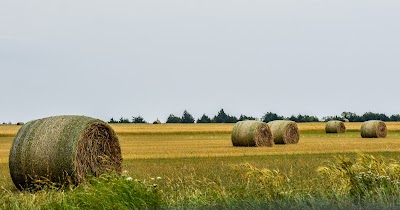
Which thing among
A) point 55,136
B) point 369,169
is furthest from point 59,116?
point 369,169


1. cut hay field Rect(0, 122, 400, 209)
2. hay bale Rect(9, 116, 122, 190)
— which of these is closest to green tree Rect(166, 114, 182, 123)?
cut hay field Rect(0, 122, 400, 209)

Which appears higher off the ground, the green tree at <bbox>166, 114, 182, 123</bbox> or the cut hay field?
the green tree at <bbox>166, 114, 182, 123</bbox>

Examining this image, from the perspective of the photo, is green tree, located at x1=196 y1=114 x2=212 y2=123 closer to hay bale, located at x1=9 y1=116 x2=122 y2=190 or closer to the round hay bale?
the round hay bale

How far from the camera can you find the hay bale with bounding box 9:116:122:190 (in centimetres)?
1574

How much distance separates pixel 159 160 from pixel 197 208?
15.8 metres

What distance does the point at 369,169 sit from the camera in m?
10.9

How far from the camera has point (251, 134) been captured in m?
33.9

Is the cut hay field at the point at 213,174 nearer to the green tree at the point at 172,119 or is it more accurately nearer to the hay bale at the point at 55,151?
the hay bale at the point at 55,151

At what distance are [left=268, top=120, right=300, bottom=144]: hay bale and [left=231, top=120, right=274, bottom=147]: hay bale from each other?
3.33m

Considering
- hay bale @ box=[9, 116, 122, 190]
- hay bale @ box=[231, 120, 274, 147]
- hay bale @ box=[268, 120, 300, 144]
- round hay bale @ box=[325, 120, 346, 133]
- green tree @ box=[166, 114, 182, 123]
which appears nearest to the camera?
hay bale @ box=[9, 116, 122, 190]

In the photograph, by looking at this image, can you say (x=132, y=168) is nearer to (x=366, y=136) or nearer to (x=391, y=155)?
(x=391, y=155)

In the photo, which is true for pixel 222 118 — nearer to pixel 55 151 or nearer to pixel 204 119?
pixel 204 119

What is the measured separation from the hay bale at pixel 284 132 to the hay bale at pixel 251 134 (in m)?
3.33

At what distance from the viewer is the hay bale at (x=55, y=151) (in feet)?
51.6
